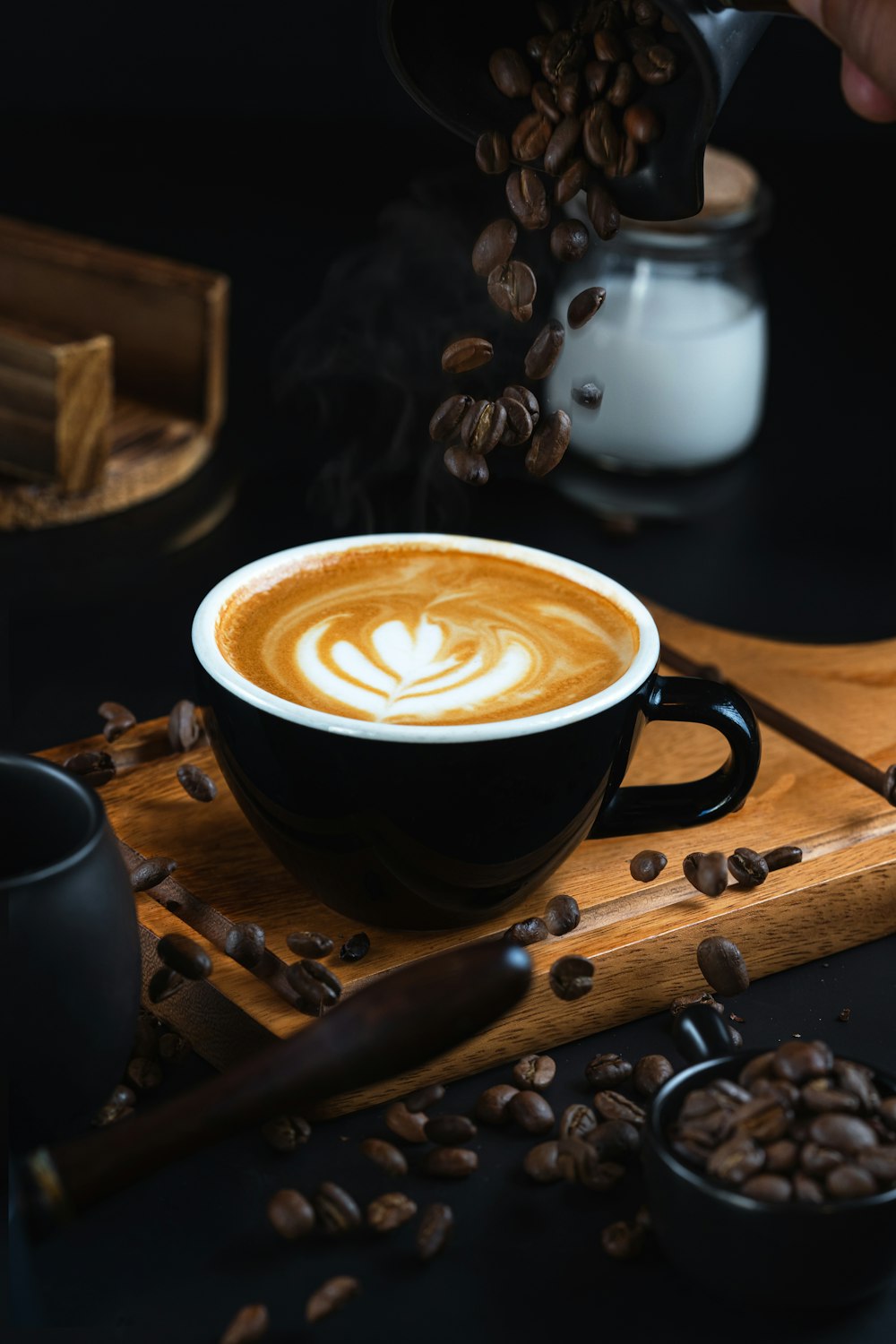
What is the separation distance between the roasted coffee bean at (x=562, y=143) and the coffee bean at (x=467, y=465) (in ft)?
0.74

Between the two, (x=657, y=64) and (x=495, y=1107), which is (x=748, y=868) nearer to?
(x=495, y=1107)

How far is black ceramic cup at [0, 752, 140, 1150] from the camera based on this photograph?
97 centimetres

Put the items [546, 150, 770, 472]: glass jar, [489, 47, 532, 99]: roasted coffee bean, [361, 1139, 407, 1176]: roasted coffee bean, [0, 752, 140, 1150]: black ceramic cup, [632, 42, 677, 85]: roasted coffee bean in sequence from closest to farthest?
[0, 752, 140, 1150]: black ceramic cup
[361, 1139, 407, 1176]: roasted coffee bean
[632, 42, 677, 85]: roasted coffee bean
[489, 47, 532, 99]: roasted coffee bean
[546, 150, 770, 472]: glass jar

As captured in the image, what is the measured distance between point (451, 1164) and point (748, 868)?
0.38 m

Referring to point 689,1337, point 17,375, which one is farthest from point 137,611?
point 689,1337

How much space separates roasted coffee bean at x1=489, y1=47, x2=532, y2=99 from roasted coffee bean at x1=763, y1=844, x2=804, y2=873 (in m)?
0.63

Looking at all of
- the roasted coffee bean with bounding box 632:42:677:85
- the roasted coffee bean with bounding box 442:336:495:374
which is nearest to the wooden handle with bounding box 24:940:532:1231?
the roasted coffee bean with bounding box 442:336:495:374

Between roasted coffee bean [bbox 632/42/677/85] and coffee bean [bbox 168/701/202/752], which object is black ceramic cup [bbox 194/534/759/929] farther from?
roasted coffee bean [bbox 632/42/677/85]

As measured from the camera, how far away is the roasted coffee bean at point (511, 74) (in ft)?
4.32

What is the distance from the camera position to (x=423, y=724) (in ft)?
4.17

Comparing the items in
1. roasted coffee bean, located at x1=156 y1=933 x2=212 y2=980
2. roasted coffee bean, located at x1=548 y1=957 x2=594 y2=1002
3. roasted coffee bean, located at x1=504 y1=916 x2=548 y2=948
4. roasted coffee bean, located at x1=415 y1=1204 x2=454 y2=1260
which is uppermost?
roasted coffee bean, located at x1=548 y1=957 x2=594 y2=1002

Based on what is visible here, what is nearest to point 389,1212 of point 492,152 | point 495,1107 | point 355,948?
point 495,1107

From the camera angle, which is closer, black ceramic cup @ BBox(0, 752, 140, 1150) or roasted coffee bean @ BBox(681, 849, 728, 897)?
black ceramic cup @ BBox(0, 752, 140, 1150)

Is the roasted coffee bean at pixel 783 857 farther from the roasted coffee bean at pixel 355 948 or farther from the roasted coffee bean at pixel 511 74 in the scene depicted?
the roasted coffee bean at pixel 511 74
